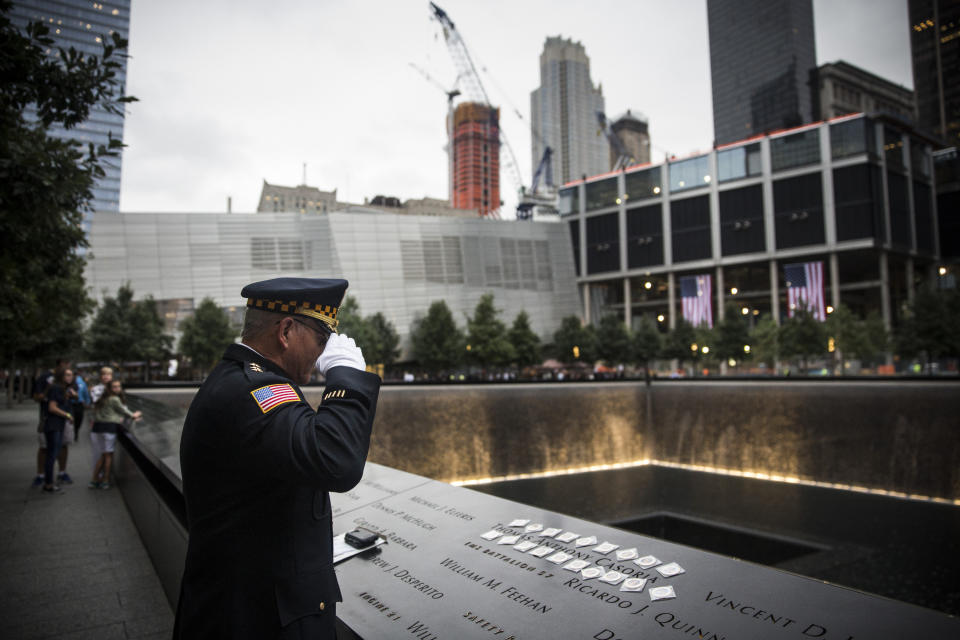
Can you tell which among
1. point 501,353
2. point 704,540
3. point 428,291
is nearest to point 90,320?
point 428,291

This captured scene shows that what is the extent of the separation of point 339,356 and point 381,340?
52875 mm

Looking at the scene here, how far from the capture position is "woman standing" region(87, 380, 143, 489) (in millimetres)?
9242

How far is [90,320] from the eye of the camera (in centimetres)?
4972

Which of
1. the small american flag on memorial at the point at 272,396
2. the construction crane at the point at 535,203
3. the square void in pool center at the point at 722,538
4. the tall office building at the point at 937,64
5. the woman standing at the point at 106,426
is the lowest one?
the square void in pool center at the point at 722,538

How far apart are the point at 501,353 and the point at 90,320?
123 ft

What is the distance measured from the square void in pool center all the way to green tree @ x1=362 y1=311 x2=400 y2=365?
41.4m

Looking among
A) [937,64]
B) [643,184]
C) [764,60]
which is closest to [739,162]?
[643,184]

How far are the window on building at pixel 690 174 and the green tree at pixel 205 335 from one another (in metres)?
50.8

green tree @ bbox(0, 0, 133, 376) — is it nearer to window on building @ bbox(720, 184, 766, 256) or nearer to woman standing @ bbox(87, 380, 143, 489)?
woman standing @ bbox(87, 380, 143, 489)

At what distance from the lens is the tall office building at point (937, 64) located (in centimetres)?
6100

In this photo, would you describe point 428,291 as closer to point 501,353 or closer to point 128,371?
point 501,353

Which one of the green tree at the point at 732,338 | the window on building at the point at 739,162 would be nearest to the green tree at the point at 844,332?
the green tree at the point at 732,338

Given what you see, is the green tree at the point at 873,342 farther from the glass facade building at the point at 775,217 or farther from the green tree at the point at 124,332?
the green tree at the point at 124,332

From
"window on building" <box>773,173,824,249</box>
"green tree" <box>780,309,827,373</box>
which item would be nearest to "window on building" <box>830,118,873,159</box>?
"window on building" <box>773,173,824,249</box>
